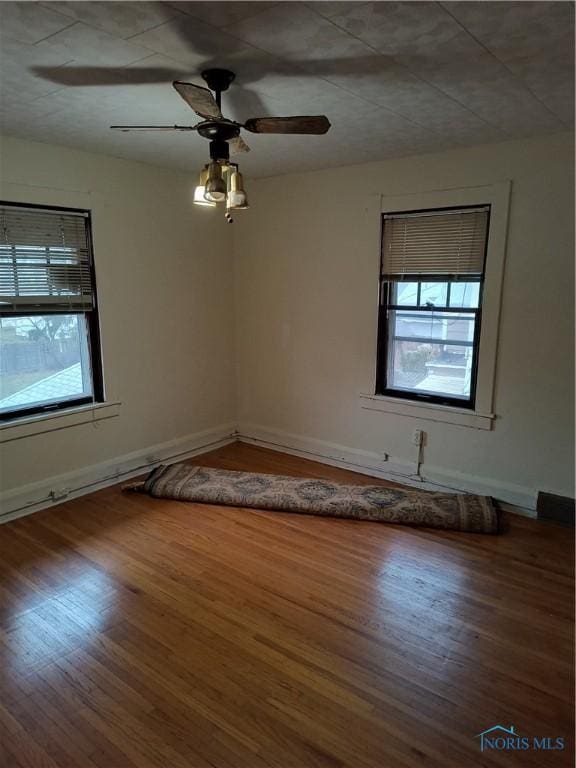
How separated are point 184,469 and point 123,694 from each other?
89.3 inches

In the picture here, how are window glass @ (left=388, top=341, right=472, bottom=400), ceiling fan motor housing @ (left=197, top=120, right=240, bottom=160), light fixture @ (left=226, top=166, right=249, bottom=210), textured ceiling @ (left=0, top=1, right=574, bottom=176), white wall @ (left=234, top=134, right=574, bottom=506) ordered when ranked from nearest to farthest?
textured ceiling @ (left=0, top=1, right=574, bottom=176)
ceiling fan motor housing @ (left=197, top=120, right=240, bottom=160)
light fixture @ (left=226, top=166, right=249, bottom=210)
white wall @ (left=234, top=134, right=574, bottom=506)
window glass @ (left=388, top=341, right=472, bottom=400)

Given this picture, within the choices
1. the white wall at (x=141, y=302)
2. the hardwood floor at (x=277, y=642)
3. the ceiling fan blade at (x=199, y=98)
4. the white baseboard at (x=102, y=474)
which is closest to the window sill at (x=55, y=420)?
the white wall at (x=141, y=302)

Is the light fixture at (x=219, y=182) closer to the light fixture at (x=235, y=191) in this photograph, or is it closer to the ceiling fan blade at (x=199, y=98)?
the light fixture at (x=235, y=191)

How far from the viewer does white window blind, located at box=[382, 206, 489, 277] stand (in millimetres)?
3553

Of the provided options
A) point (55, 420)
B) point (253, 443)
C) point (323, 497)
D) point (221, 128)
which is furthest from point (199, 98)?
point (253, 443)

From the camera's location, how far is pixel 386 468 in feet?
13.9

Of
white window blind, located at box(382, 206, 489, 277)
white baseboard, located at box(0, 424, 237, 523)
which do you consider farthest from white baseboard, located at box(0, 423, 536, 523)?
white window blind, located at box(382, 206, 489, 277)

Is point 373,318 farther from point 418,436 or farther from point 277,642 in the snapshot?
point 277,642

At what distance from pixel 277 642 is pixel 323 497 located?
4.94ft

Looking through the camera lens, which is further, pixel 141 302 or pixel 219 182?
pixel 141 302

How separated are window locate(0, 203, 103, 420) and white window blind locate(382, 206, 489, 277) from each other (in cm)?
235

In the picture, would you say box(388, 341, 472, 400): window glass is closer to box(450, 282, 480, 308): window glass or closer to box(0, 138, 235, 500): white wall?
box(450, 282, 480, 308): window glass

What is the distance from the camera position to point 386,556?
308 cm

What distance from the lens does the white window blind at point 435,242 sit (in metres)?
3.55
